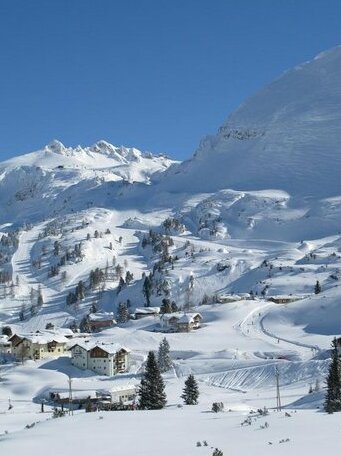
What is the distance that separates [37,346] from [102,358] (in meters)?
A: 15.1

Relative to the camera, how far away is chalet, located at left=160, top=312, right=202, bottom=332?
119812mm

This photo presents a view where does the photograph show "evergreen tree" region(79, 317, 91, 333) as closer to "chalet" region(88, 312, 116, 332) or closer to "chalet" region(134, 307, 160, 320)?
"chalet" region(88, 312, 116, 332)

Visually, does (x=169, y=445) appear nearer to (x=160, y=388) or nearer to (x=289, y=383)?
(x=160, y=388)

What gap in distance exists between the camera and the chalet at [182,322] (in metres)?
120

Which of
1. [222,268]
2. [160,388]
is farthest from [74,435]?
[222,268]

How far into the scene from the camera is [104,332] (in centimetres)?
12262

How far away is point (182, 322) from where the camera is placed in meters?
120

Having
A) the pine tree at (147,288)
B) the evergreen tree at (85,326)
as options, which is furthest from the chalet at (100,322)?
the pine tree at (147,288)

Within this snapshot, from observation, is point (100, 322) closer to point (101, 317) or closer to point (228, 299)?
point (101, 317)

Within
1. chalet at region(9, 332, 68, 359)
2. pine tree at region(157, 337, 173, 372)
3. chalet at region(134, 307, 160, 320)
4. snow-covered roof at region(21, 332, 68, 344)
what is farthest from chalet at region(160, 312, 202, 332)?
pine tree at region(157, 337, 173, 372)

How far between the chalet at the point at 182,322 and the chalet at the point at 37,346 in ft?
72.1

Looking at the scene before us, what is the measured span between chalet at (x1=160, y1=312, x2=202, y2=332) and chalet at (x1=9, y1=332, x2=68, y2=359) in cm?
2199

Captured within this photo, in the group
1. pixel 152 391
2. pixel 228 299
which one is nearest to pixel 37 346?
pixel 228 299

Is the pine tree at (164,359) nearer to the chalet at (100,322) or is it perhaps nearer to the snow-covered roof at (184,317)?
the snow-covered roof at (184,317)
